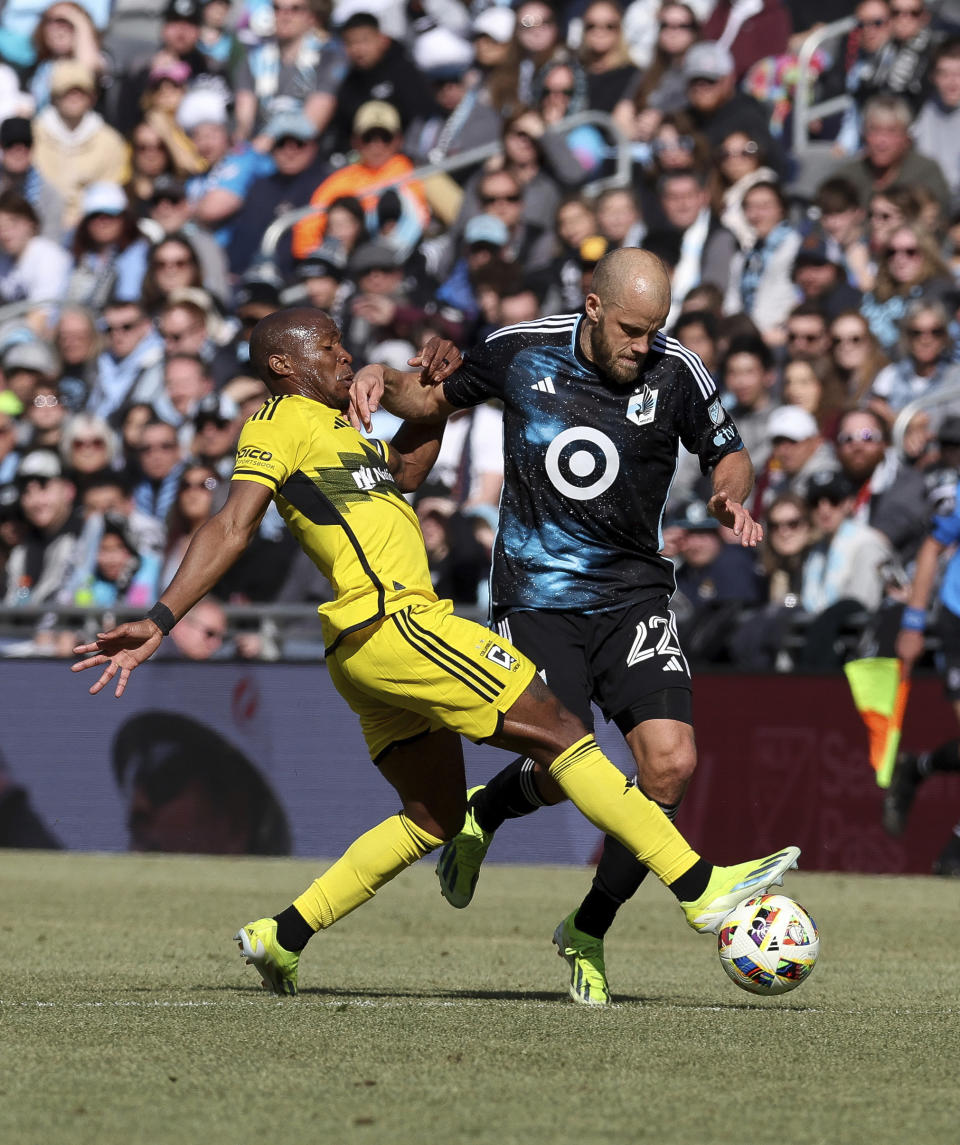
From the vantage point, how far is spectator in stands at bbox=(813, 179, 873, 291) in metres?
15.0

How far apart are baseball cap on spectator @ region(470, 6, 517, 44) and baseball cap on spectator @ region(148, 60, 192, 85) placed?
3.23 meters

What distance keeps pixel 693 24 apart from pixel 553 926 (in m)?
9.63

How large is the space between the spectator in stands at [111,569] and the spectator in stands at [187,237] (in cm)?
321

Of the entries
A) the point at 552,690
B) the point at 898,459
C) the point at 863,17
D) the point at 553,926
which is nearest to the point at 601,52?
the point at 863,17

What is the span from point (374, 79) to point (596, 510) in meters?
12.4

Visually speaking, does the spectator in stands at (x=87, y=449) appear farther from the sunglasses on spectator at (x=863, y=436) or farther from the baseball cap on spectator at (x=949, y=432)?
the baseball cap on spectator at (x=949, y=432)

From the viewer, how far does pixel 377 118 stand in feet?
58.5

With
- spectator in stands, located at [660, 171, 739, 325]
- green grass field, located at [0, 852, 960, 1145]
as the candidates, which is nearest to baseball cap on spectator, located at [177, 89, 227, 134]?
spectator in stands, located at [660, 171, 739, 325]

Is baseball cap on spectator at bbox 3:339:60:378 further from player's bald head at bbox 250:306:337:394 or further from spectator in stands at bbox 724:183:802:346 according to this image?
player's bald head at bbox 250:306:337:394

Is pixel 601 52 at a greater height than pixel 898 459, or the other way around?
pixel 601 52

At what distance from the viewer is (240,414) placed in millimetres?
15312

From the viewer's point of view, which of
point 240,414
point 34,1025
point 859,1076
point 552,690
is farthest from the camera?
point 240,414

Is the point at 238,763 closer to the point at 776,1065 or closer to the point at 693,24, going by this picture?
the point at 693,24

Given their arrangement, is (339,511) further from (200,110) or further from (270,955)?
(200,110)
